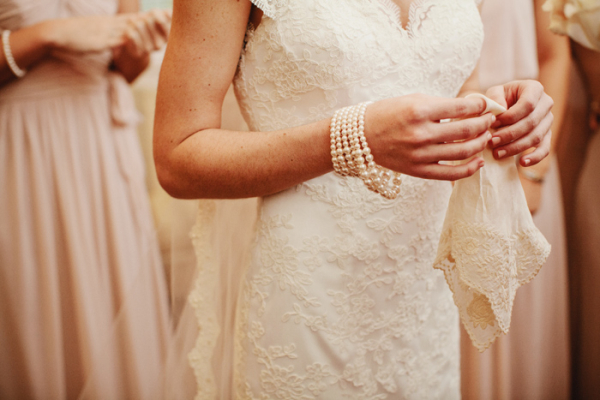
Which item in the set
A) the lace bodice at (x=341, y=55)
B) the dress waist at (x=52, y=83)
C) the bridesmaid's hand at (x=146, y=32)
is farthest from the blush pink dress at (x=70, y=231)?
the lace bodice at (x=341, y=55)

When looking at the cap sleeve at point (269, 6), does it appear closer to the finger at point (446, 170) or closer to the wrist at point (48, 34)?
the finger at point (446, 170)

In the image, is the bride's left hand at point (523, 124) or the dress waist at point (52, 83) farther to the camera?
the dress waist at point (52, 83)

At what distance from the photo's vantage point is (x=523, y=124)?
54 centimetres

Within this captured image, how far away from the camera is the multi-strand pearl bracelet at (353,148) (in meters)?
0.52

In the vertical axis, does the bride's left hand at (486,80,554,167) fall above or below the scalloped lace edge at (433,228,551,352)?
above

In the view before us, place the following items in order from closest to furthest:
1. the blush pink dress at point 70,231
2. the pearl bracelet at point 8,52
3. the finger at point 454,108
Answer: the finger at point 454,108
the pearl bracelet at point 8,52
the blush pink dress at point 70,231

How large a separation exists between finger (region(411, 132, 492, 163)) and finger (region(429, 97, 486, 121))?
0.04 m

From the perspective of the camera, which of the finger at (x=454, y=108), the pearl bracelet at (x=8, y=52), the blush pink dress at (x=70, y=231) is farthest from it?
the blush pink dress at (x=70, y=231)

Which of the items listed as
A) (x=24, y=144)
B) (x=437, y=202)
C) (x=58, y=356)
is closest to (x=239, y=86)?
(x=437, y=202)

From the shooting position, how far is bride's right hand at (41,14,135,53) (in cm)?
116

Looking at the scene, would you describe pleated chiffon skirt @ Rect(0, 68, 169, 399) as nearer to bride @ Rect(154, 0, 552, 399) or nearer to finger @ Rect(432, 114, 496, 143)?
bride @ Rect(154, 0, 552, 399)

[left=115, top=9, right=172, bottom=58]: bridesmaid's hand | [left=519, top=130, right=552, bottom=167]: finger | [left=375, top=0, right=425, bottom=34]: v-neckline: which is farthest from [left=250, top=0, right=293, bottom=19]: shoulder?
[left=115, top=9, right=172, bottom=58]: bridesmaid's hand

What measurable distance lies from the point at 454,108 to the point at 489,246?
221mm

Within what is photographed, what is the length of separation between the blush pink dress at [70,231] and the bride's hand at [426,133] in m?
0.95
